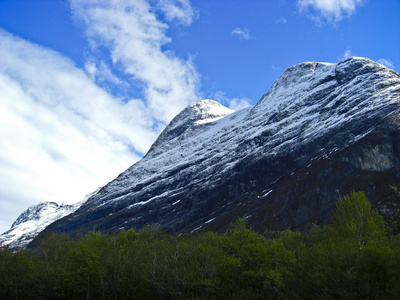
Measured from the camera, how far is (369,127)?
5674 inches

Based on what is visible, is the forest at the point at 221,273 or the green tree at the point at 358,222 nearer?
the forest at the point at 221,273

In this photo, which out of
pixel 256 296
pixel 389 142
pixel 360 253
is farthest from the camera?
pixel 389 142

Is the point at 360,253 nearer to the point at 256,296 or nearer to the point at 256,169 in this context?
the point at 256,296

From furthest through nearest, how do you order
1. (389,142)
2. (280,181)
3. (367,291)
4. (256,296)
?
1. (280,181)
2. (389,142)
3. (256,296)
4. (367,291)

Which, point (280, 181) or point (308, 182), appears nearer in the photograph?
point (308, 182)

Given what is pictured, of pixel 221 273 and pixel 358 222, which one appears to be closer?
pixel 221 273

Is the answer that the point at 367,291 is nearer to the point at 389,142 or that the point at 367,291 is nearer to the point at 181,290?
the point at 181,290

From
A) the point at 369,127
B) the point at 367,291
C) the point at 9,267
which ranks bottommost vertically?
the point at 367,291

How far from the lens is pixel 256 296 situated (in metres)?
31.4

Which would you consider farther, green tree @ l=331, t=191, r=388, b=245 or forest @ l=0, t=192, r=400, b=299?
green tree @ l=331, t=191, r=388, b=245

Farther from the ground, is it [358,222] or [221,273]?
[221,273]

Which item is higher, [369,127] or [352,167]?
[369,127]

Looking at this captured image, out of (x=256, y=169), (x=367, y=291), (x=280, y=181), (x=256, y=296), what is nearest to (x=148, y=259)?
(x=256, y=296)

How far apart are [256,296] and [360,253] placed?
1115 cm
